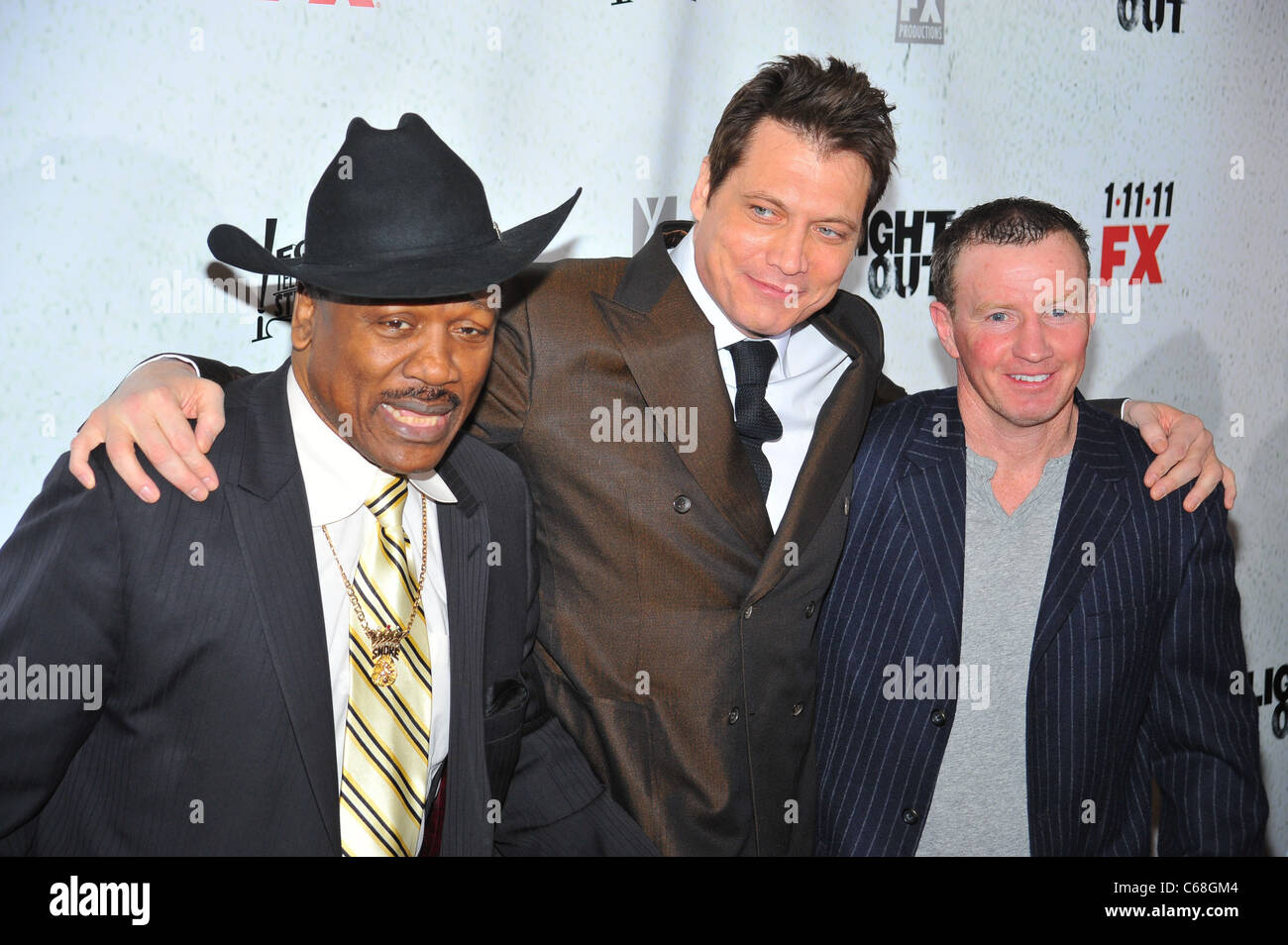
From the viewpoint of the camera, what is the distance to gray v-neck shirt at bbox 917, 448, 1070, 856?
87.5 inches

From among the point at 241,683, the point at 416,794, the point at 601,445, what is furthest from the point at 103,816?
the point at 601,445

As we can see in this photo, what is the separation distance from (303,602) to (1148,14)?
120 inches

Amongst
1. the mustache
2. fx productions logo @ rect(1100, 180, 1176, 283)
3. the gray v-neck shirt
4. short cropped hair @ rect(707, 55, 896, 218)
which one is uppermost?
fx productions logo @ rect(1100, 180, 1176, 283)

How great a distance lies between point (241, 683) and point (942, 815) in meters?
1.34

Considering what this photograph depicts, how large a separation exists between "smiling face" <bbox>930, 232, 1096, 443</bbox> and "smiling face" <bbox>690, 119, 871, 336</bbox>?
300 mm

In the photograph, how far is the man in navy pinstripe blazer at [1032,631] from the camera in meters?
2.22

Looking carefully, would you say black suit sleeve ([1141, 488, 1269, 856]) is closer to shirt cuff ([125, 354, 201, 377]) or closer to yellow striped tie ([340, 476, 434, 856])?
yellow striped tie ([340, 476, 434, 856])

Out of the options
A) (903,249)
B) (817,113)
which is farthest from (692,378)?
(903,249)

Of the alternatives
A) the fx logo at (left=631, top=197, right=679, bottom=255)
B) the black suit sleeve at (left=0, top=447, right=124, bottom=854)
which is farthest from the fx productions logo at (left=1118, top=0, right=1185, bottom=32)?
the black suit sleeve at (left=0, top=447, right=124, bottom=854)

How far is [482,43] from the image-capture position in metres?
2.73

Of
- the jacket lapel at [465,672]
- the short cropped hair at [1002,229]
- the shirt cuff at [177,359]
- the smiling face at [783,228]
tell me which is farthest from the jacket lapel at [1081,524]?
the shirt cuff at [177,359]

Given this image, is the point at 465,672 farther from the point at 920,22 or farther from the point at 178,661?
the point at 920,22

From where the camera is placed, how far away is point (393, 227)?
72.1 inches

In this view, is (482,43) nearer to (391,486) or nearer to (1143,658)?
(391,486)
